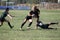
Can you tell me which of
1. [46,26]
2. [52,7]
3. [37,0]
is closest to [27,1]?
[37,0]

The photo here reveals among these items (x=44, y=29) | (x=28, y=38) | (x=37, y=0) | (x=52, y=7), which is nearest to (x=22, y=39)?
(x=28, y=38)

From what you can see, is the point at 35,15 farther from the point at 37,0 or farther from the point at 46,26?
the point at 37,0

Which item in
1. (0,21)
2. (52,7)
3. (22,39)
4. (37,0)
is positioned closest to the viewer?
(22,39)

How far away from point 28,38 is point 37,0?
6413 cm

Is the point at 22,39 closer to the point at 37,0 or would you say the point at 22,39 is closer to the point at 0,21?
the point at 0,21

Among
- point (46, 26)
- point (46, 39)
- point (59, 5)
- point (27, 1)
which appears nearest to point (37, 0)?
point (27, 1)

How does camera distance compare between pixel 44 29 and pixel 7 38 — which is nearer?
pixel 7 38

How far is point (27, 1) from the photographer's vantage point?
7719 cm

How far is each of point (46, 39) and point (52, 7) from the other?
50.5 m

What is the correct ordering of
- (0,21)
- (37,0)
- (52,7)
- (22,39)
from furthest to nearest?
(37,0) < (52,7) < (0,21) < (22,39)

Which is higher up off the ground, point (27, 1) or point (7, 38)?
point (7, 38)

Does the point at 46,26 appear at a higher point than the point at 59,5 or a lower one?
higher

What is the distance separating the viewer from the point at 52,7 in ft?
207

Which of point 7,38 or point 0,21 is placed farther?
point 0,21
